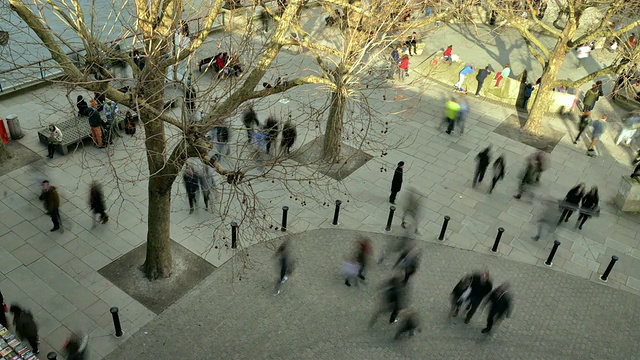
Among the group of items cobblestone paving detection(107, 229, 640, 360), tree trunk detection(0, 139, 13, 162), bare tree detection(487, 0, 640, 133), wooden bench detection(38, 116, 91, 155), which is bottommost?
cobblestone paving detection(107, 229, 640, 360)

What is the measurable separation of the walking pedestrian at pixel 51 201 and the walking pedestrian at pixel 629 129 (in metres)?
17.7

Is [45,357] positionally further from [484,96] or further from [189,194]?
[484,96]

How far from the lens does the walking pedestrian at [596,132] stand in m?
17.0

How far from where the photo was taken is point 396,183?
44.3 ft

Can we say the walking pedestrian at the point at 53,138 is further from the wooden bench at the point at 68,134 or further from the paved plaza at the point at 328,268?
the paved plaza at the point at 328,268

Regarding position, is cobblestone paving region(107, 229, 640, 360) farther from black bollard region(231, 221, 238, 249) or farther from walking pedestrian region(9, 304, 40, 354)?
walking pedestrian region(9, 304, 40, 354)

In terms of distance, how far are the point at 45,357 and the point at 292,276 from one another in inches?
192

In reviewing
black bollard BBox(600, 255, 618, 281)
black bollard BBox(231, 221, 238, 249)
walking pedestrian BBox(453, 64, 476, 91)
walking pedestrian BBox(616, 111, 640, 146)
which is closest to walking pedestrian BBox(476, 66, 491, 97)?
walking pedestrian BBox(453, 64, 476, 91)

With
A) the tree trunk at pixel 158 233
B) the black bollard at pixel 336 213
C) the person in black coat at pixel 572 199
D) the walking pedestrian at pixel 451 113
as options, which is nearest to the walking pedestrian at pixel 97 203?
the tree trunk at pixel 158 233

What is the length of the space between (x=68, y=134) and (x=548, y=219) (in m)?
13.6

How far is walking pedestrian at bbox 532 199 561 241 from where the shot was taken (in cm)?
1333

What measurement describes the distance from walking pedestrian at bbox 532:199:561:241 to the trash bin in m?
14.6

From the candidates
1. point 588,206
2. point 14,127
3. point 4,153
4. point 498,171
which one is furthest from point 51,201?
point 588,206

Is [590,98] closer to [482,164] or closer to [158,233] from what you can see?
[482,164]
